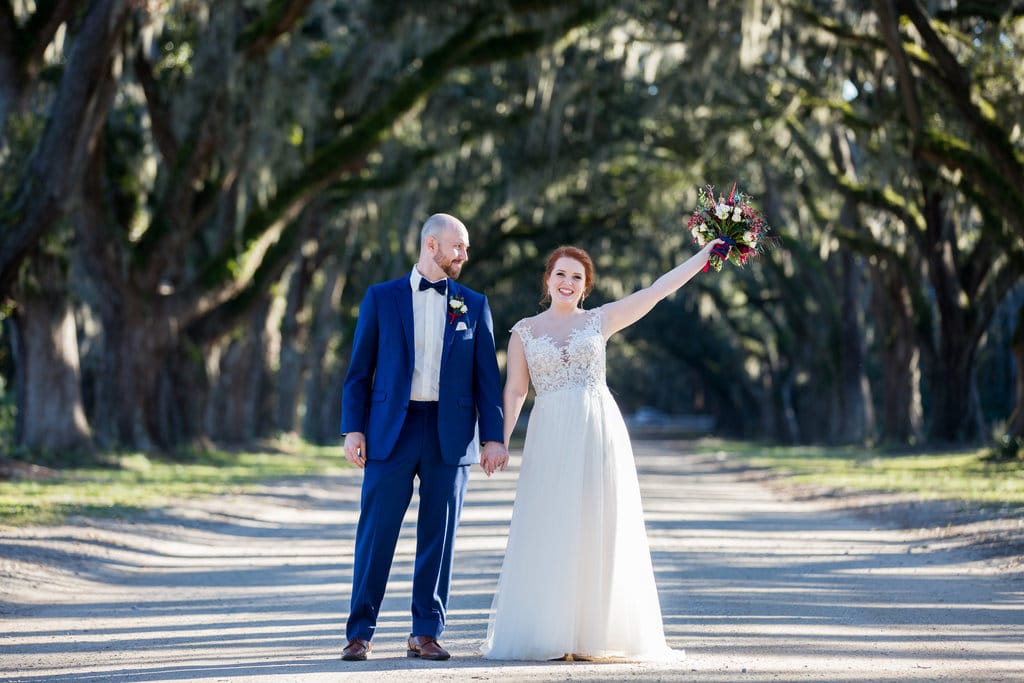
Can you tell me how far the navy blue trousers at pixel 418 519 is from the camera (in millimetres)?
7043

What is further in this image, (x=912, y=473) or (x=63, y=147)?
(x=912, y=473)

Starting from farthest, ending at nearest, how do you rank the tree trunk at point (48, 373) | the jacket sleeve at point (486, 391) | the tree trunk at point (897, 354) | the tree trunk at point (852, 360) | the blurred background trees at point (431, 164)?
the tree trunk at point (852, 360) → the tree trunk at point (897, 354) → the tree trunk at point (48, 373) → the blurred background trees at point (431, 164) → the jacket sleeve at point (486, 391)

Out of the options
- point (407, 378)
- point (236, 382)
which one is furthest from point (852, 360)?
point (407, 378)

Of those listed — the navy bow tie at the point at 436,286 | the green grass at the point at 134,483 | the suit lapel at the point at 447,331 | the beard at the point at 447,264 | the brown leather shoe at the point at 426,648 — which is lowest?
the brown leather shoe at the point at 426,648

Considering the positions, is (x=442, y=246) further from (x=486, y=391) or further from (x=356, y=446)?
(x=356, y=446)

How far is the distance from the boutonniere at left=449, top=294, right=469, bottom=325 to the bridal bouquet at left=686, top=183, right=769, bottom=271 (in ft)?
4.35

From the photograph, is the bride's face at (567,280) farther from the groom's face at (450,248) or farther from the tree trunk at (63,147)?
the tree trunk at (63,147)

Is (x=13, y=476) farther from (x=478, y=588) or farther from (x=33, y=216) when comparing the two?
(x=478, y=588)

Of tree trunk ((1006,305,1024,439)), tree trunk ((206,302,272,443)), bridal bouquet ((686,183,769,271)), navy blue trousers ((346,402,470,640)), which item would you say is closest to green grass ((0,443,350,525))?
tree trunk ((206,302,272,443))

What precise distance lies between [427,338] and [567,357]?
2.50 feet

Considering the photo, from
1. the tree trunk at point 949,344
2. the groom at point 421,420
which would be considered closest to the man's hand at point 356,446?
the groom at point 421,420

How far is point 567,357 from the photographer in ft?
24.8

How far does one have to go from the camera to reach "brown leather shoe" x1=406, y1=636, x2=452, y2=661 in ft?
22.9

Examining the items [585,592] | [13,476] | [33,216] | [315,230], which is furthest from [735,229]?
[315,230]
